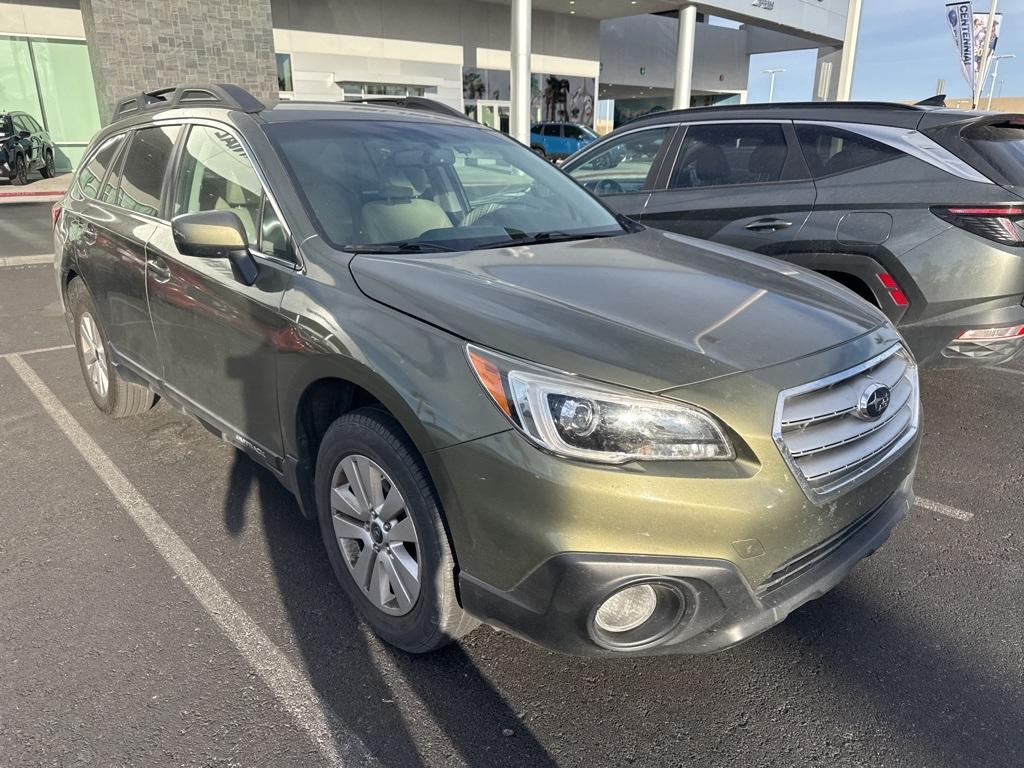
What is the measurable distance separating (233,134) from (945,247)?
3.64 metres

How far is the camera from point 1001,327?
13.0ft

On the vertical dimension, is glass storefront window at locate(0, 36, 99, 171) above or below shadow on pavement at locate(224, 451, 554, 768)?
above

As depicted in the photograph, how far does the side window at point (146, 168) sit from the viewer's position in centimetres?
365

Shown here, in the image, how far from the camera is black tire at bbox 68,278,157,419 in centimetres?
439

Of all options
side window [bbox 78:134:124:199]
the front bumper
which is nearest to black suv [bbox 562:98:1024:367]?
the front bumper

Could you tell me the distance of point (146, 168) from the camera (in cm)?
384

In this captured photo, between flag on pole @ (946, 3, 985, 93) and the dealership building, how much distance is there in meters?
6.69

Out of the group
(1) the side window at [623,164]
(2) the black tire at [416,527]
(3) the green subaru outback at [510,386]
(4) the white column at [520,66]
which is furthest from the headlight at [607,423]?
(4) the white column at [520,66]

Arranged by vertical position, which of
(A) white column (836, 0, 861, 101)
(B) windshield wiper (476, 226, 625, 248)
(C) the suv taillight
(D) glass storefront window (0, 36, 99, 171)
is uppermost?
(A) white column (836, 0, 861, 101)

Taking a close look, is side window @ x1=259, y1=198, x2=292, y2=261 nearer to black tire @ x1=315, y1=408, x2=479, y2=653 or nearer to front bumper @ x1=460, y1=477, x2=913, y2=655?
black tire @ x1=315, y1=408, x2=479, y2=653

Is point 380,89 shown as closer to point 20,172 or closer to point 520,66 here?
point 520,66

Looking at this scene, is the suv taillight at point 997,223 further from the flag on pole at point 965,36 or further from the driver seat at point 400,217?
the flag on pole at point 965,36

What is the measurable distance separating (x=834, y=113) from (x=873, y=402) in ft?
10.8

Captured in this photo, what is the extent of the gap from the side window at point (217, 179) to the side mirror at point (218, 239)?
15cm
